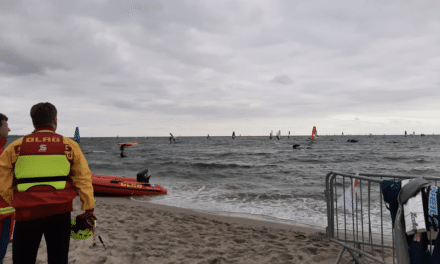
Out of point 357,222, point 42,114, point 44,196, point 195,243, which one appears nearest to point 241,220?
point 195,243

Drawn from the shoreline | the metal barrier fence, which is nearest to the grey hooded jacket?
the metal barrier fence

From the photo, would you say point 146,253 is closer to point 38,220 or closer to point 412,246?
point 38,220

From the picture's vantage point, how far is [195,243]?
5184mm

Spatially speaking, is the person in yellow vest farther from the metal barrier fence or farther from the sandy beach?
the metal barrier fence

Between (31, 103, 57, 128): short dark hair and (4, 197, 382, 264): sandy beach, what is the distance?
274 cm

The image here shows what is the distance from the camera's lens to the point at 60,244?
2.26m

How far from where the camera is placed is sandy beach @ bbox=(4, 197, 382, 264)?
4.36 meters

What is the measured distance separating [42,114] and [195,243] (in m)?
3.82

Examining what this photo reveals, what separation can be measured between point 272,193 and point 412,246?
9944 millimetres

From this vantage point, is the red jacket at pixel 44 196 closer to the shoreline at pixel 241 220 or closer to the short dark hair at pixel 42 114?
the short dark hair at pixel 42 114

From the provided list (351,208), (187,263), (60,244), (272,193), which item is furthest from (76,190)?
(272,193)

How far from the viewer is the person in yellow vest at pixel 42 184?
212 centimetres

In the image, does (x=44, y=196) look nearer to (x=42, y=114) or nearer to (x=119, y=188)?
(x=42, y=114)

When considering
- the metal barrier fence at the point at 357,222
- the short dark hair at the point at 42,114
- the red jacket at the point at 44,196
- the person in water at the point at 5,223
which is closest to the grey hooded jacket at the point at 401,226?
the metal barrier fence at the point at 357,222
